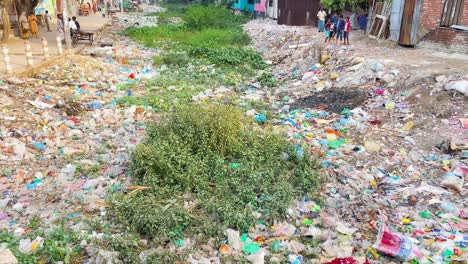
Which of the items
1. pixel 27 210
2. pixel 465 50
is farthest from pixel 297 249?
pixel 465 50

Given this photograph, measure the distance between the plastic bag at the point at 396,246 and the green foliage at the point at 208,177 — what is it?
109 cm

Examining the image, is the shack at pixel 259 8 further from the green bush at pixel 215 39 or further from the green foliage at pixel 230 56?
the green foliage at pixel 230 56

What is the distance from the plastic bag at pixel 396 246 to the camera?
12.3 ft

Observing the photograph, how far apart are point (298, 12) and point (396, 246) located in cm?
1592

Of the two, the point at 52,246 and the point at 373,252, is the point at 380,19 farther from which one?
the point at 52,246

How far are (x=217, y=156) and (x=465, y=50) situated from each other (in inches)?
299

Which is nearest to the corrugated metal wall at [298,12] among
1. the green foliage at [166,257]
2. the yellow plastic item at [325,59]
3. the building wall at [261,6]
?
the building wall at [261,6]

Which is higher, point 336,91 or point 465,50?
point 465,50

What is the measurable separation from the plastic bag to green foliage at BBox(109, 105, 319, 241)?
109 centimetres

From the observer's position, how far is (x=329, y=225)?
4324mm

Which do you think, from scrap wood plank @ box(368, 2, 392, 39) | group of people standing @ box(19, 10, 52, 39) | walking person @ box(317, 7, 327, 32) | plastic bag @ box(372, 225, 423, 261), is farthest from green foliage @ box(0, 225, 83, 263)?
walking person @ box(317, 7, 327, 32)

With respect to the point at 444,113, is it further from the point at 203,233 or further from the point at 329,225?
the point at 203,233

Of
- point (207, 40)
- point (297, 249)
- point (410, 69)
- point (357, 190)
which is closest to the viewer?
point (297, 249)

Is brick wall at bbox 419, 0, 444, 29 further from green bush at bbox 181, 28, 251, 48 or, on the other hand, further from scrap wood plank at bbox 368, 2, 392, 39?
green bush at bbox 181, 28, 251, 48
